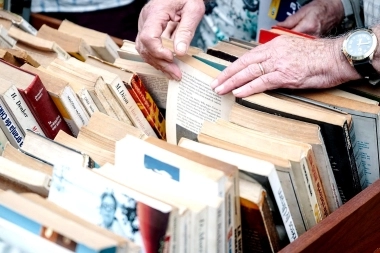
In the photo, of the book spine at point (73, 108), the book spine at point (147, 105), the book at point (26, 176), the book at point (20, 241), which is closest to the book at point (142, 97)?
the book spine at point (147, 105)

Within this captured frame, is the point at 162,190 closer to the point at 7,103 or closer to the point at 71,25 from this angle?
the point at 7,103

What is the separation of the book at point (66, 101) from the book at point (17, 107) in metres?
0.05

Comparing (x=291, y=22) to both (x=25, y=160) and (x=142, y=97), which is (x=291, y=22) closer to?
(x=142, y=97)

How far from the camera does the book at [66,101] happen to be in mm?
1013

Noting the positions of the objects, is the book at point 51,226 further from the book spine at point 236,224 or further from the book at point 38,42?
the book at point 38,42

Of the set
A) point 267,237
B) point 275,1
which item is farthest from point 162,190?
point 275,1

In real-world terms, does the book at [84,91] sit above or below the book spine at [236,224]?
above

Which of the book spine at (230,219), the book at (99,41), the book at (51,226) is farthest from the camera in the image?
the book at (99,41)

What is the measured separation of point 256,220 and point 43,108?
409 millimetres

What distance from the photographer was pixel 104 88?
106cm

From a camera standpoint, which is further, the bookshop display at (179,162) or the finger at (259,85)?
the finger at (259,85)

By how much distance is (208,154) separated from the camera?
2.87 ft

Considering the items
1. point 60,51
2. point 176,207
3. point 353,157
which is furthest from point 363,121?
point 60,51

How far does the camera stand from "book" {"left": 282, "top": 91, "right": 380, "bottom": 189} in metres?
0.95
